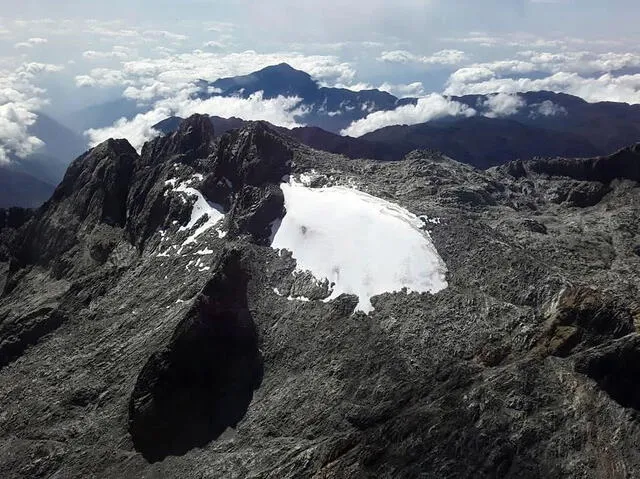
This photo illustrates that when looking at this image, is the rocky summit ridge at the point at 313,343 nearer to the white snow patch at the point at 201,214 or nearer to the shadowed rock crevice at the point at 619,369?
the shadowed rock crevice at the point at 619,369

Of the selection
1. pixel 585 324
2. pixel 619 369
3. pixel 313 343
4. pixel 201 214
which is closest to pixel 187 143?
pixel 201 214

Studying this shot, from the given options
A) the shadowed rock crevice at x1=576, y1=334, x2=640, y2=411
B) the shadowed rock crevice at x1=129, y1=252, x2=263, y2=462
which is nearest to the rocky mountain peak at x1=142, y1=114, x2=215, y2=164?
the shadowed rock crevice at x1=129, y1=252, x2=263, y2=462

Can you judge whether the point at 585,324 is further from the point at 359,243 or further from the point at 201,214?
the point at 201,214

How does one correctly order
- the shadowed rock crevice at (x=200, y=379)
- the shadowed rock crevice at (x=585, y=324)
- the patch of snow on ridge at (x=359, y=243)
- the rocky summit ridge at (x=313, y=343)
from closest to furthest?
the rocky summit ridge at (x=313, y=343) → the shadowed rock crevice at (x=585, y=324) → the shadowed rock crevice at (x=200, y=379) → the patch of snow on ridge at (x=359, y=243)

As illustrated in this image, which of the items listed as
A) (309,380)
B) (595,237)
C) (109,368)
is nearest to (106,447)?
(109,368)

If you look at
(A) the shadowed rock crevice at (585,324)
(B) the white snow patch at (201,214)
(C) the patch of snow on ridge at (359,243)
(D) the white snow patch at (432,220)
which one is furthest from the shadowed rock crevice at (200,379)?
(A) the shadowed rock crevice at (585,324)

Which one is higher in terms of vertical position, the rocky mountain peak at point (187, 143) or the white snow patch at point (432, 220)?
the white snow patch at point (432, 220)
